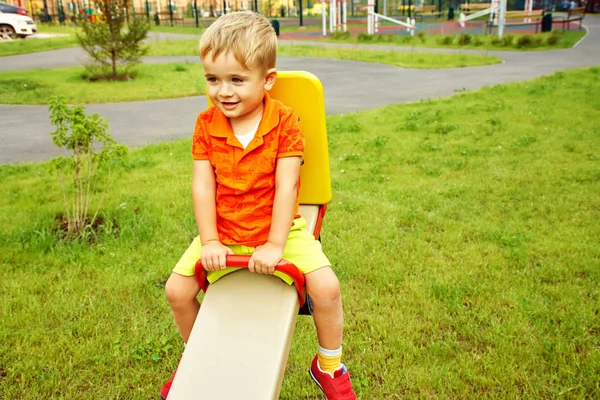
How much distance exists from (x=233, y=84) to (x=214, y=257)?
676 millimetres

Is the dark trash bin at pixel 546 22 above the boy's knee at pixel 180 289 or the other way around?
above

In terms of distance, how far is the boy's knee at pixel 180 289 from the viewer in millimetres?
2236

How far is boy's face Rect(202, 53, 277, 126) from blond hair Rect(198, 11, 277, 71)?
2 cm

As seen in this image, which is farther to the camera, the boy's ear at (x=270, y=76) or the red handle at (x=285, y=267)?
the boy's ear at (x=270, y=76)

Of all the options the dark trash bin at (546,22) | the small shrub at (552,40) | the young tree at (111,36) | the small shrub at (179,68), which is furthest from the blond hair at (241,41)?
the dark trash bin at (546,22)

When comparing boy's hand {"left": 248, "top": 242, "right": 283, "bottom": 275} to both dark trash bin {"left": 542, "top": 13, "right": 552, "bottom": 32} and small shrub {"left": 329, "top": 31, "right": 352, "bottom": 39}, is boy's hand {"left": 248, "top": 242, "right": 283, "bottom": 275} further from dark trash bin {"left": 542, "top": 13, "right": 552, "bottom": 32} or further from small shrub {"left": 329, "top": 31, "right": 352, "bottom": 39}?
dark trash bin {"left": 542, "top": 13, "right": 552, "bottom": 32}

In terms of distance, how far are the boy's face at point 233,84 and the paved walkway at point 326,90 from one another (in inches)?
205


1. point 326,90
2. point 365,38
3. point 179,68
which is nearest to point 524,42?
point 365,38

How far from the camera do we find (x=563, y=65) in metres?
14.4

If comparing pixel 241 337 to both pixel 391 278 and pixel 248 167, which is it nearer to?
pixel 248 167

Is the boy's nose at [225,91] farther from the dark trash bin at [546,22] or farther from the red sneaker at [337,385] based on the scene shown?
the dark trash bin at [546,22]

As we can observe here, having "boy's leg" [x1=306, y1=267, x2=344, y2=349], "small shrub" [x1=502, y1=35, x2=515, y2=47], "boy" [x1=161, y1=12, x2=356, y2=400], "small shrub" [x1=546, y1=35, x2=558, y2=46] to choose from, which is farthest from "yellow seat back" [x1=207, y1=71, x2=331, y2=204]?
"small shrub" [x1=546, y1=35, x2=558, y2=46]

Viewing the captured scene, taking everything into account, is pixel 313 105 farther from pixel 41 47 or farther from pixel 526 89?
pixel 41 47

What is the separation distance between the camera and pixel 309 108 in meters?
2.52
